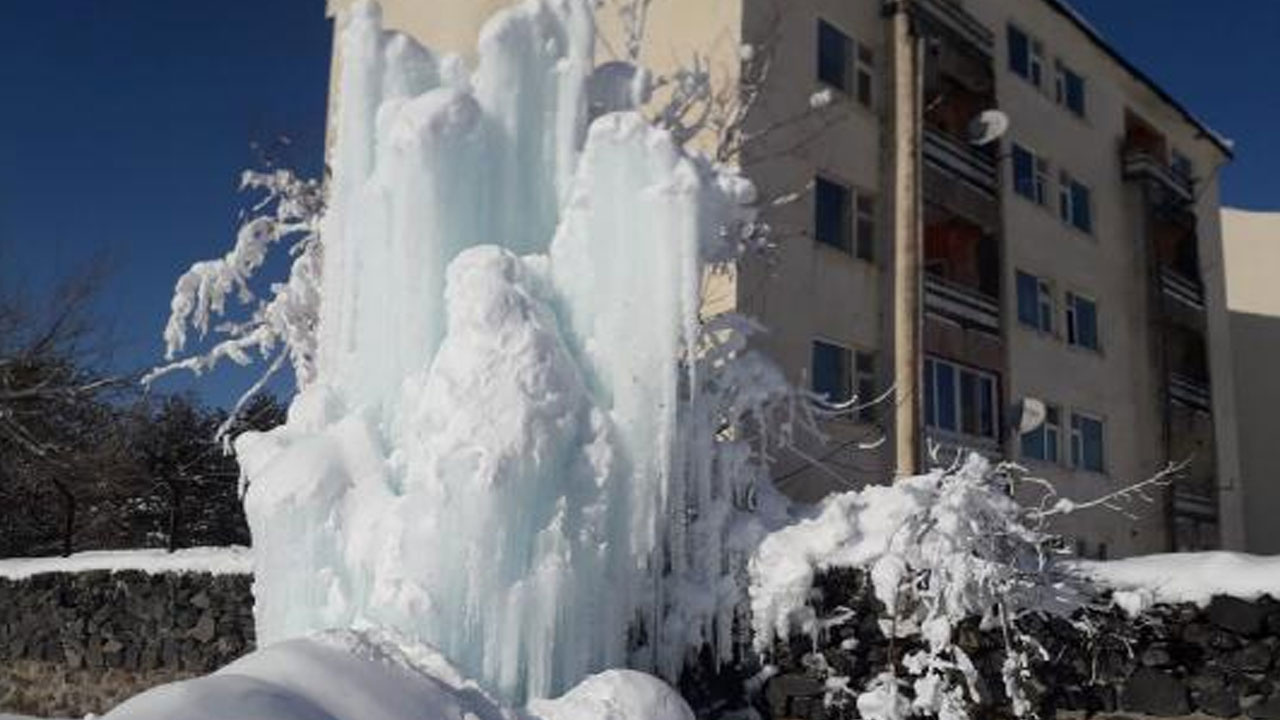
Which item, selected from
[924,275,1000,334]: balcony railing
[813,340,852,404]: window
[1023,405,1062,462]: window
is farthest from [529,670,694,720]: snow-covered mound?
[1023,405,1062,462]: window

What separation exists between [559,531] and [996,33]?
50.3ft

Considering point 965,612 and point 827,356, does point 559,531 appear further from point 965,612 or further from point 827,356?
point 827,356

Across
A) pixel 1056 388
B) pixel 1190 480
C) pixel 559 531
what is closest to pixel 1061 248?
pixel 1056 388

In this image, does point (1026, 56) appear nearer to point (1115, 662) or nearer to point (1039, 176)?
point (1039, 176)

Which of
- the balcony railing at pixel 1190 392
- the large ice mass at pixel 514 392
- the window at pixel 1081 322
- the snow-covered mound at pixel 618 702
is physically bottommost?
the snow-covered mound at pixel 618 702

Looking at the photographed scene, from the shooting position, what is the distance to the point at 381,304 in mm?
10352

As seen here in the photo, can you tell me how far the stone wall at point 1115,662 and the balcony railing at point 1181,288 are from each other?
17972 millimetres

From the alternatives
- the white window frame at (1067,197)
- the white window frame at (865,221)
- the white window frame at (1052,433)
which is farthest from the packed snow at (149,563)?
the white window frame at (1067,197)

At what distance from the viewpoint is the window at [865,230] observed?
17.6 m

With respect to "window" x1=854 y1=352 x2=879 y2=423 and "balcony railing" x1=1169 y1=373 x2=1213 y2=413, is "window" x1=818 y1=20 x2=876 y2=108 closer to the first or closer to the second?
"window" x1=854 y1=352 x2=879 y2=423

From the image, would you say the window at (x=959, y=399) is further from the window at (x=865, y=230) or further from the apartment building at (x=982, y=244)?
the window at (x=865, y=230)

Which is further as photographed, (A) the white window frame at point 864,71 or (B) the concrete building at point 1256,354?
(B) the concrete building at point 1256,354

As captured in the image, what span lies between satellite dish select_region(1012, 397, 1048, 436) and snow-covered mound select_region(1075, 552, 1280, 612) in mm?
9845

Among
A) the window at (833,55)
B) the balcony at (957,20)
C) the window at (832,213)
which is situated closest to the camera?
the window at (832,213)
